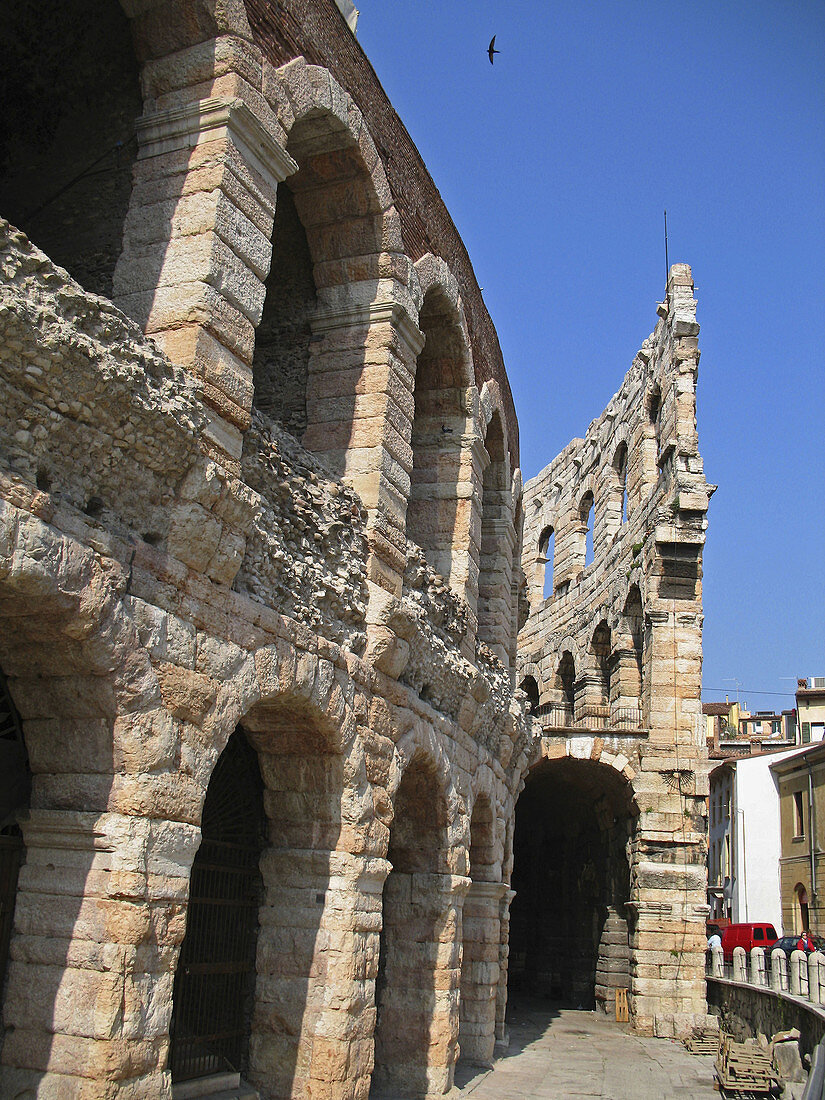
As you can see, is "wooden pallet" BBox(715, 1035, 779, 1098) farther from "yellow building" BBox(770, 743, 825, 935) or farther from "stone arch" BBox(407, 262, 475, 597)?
"yellow building" BBox(770, 743, 825, 935)

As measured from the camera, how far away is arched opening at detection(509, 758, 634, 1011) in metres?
17.8

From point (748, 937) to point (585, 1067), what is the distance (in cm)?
1041

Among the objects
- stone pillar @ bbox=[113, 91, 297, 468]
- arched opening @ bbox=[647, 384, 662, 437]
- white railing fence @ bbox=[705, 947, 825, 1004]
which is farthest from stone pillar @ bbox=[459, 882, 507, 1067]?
arched opening @ bbox=[647, 384, 662, 437]

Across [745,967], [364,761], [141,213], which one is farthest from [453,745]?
[745,967]

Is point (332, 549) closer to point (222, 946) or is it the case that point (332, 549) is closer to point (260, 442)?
point (260, 442)

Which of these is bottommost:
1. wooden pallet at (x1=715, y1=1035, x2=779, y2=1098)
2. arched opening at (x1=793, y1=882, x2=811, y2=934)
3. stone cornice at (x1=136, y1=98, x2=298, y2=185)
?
wooden pallet at (x1=715, y1=1035, x2=779, y2=1098)

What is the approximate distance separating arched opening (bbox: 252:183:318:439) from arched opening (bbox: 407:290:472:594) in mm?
1811

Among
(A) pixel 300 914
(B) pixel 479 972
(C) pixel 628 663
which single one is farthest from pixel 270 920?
(C) pixel 628 663

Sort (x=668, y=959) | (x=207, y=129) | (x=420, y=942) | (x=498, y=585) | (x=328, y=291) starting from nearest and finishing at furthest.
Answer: (x=207, y=129) → (x=328, y=291) → (x=420, y=942) → (x=498, y=585) → (x=668, y=959)

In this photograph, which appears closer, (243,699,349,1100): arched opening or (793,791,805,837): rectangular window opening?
(243,699,349,1100): arched opening

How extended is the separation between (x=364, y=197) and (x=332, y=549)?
2.96 metres

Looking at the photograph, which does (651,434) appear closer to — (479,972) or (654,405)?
(654,405)

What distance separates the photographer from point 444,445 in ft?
Result: 33.8

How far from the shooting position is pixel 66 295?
Answer: 4.38 m
